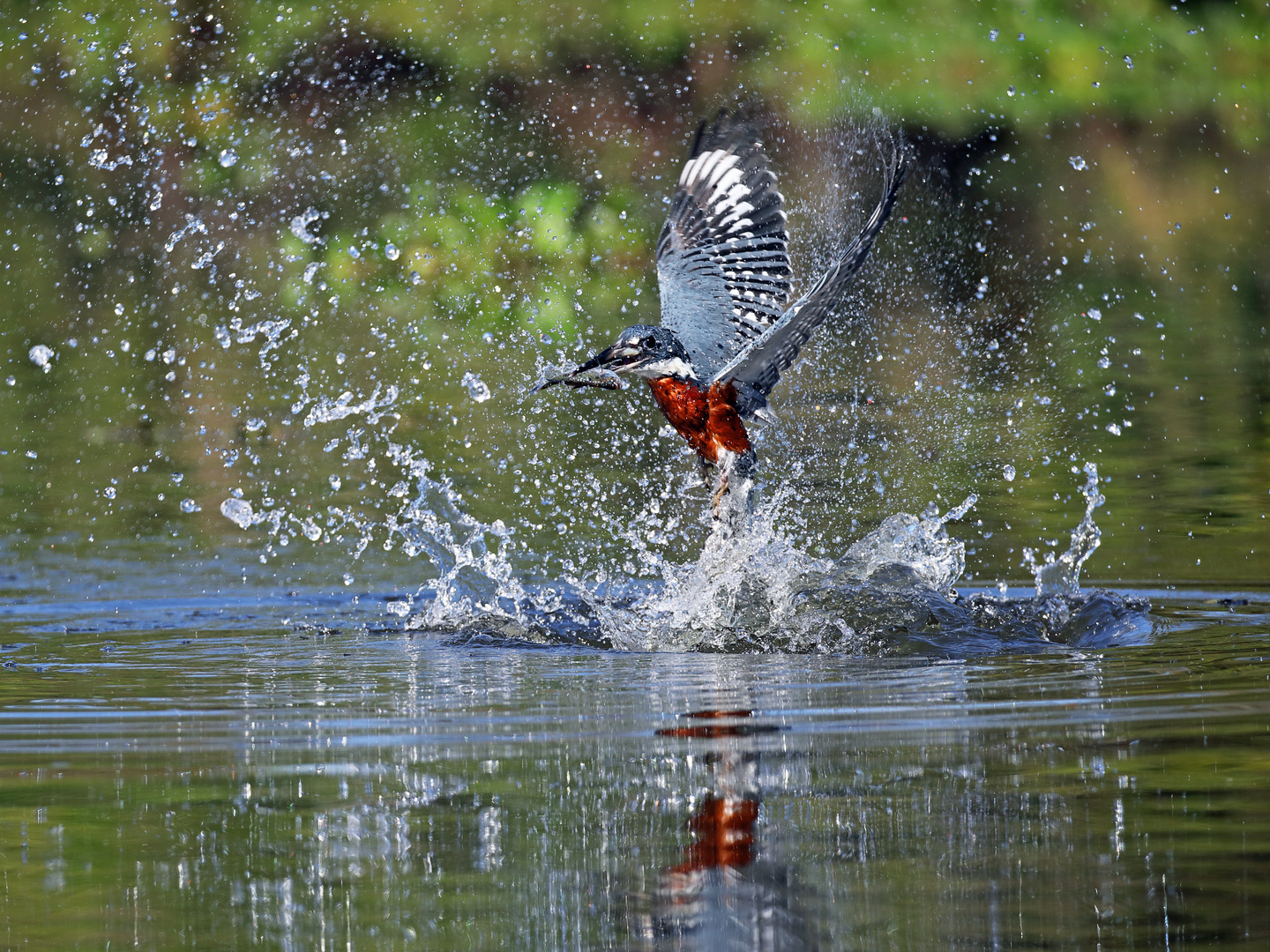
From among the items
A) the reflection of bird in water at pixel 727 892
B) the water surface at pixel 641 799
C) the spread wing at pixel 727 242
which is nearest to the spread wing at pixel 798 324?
the spread wing at pixel 727 242

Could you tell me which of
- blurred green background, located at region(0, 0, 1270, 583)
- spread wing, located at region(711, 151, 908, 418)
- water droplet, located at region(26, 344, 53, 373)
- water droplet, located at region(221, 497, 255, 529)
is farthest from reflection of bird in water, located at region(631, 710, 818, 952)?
water droplet, located at region(26, 344, 53, 373)

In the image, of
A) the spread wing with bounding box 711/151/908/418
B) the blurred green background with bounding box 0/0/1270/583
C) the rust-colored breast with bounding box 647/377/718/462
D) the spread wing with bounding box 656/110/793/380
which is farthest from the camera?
the blurred green background with bounding box 0/0/1270/583

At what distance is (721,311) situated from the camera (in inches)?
263

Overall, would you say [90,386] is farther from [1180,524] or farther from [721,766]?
[721,766]

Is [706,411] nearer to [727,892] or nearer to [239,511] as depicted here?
[239,511]

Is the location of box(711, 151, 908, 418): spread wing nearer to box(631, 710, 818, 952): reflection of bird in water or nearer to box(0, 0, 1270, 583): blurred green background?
box(0, 0, 1270, 583): blurred green background

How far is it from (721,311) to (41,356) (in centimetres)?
634

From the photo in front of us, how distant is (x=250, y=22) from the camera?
18469 millimetres

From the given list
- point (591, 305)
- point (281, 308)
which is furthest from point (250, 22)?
point (591, 305)

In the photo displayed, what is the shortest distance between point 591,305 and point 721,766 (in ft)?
34.0

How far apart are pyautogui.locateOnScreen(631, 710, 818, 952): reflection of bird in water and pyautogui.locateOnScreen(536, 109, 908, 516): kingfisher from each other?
2.66 metres

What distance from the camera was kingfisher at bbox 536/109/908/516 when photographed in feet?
19.1

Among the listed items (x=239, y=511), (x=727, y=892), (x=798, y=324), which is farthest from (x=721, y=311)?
(x=727, y=892)

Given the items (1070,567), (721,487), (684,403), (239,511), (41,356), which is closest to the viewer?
(1070,567)
